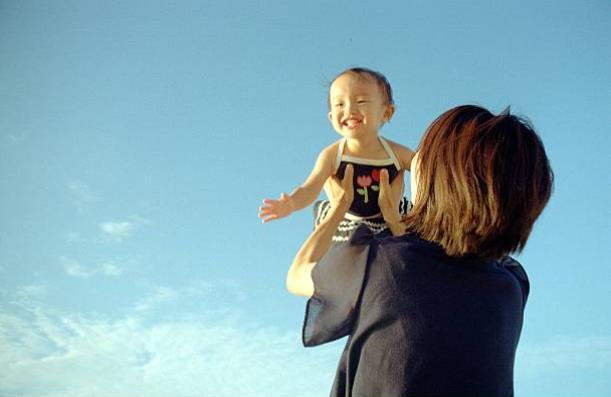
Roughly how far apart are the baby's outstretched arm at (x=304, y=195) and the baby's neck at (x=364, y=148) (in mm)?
111

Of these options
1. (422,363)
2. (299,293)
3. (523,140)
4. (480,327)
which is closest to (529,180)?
(523,140)

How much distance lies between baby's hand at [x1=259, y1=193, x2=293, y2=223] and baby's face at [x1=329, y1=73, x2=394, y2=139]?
0.99m

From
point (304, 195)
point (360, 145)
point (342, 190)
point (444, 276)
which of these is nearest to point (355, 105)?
point (360, 145)

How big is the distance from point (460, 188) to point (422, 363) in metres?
0.56

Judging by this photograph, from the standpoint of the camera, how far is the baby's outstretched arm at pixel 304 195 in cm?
351

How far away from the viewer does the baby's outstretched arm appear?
11.5 feet

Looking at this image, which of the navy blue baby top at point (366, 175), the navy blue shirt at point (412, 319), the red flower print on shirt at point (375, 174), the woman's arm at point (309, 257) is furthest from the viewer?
the red flower print on shirt at point (375, 174)

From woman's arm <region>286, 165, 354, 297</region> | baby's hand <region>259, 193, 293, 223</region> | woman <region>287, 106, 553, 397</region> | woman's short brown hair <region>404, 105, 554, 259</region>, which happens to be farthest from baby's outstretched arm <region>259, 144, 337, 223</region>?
woman's short brown hair <region>404, 105, 554, 259</region>

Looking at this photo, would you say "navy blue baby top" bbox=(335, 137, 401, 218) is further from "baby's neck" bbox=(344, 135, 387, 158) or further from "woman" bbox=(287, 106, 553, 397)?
"woman" bbox=(287, 106, 553, 397)

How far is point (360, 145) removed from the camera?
4.54 m

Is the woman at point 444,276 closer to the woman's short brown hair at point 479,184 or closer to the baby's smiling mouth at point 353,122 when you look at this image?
the woman's short brown hair at point 479,184

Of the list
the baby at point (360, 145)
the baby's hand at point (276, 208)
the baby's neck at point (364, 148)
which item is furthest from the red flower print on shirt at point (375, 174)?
the baby's hand at point (276, 208)

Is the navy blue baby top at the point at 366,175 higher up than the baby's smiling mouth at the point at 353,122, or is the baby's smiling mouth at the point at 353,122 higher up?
the baby's smiling mouth at the point at 353,122

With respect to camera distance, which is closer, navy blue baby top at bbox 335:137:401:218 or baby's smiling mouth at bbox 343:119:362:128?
navy blue baby top at bbox 335:137:401:218
